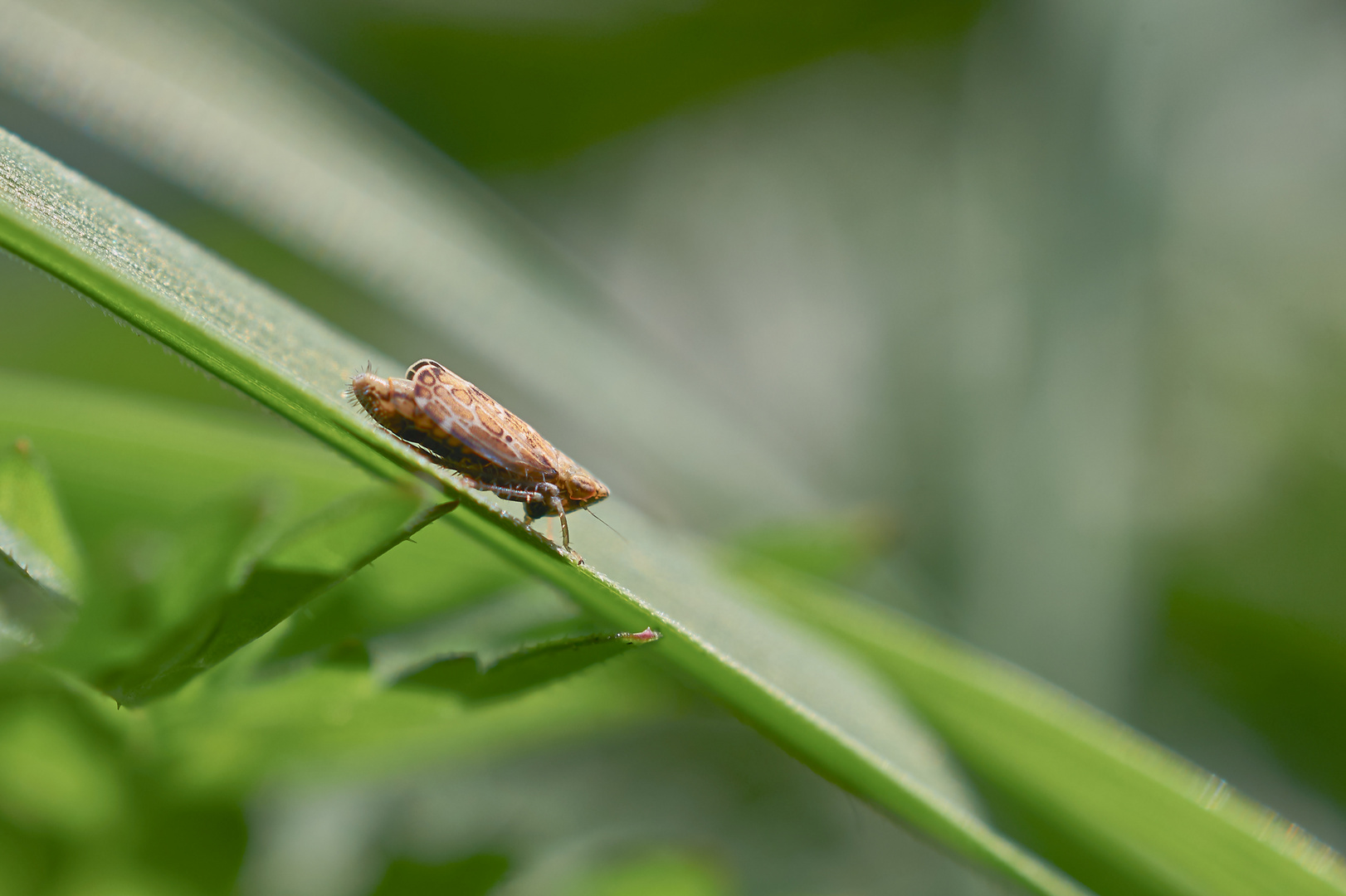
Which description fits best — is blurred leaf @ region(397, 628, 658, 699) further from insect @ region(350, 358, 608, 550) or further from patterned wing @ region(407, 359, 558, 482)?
patterned wing @ region(407, 359, 558, 482)

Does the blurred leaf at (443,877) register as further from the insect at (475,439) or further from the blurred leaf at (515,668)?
the insect at (475,439)

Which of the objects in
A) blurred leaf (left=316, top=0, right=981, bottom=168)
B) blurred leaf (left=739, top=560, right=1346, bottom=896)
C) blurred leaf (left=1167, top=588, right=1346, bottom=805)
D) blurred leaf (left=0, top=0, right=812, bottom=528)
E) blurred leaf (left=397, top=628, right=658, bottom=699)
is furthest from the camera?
blurred leaf (left=316, top=0, right=981, bottom=168)

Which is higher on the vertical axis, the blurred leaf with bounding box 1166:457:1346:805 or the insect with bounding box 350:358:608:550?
the blurred leaf with bounding box 1166:457:1346:805

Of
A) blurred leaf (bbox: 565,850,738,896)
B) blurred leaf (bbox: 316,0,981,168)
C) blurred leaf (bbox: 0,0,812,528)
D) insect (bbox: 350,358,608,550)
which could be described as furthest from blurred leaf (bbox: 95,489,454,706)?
blurred leaf (bbox: 316,0,981,168)

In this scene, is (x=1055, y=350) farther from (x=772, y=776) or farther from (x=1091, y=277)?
(x=772, y=776)

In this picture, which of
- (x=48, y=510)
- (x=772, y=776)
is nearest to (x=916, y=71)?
(x=772, y=776)

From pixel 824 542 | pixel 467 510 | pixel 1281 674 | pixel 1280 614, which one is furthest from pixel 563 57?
pixel 467 510
